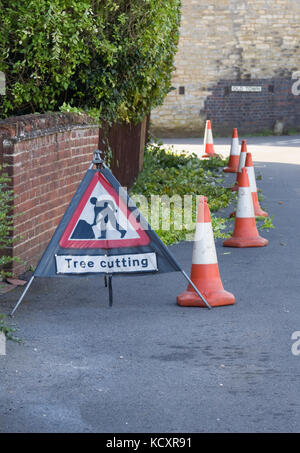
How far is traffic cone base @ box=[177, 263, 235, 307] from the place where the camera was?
21.2 ft

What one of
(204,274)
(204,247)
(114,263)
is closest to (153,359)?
(114,263)

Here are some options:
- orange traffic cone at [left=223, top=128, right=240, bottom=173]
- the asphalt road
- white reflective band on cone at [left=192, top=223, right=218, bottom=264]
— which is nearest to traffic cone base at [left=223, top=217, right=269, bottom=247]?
the asphalt road

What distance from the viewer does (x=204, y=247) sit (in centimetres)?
672

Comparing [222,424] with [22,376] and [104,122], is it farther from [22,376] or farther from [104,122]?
[104,122]

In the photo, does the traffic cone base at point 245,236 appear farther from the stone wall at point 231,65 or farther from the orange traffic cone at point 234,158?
the stone wall at point 231,65

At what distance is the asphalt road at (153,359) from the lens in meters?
4.24

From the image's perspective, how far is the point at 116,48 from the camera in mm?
9266

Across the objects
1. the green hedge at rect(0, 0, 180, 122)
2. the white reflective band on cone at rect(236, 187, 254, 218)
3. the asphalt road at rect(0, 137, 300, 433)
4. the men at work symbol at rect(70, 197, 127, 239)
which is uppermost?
the green hedge at rect(0, 0, 180, 122)

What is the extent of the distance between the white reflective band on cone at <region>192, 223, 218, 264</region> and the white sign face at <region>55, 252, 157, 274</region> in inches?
21.6

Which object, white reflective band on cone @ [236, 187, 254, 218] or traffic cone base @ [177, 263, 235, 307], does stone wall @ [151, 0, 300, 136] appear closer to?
white reflective band on cone @ [236, 187, 254, 218]

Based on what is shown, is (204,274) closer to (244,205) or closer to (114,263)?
(114,263)

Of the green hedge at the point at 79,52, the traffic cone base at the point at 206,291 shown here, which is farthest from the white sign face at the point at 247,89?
the traffic cone base at the point at 206,291

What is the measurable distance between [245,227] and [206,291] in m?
2.53

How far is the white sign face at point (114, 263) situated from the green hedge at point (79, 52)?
2.88 metres
